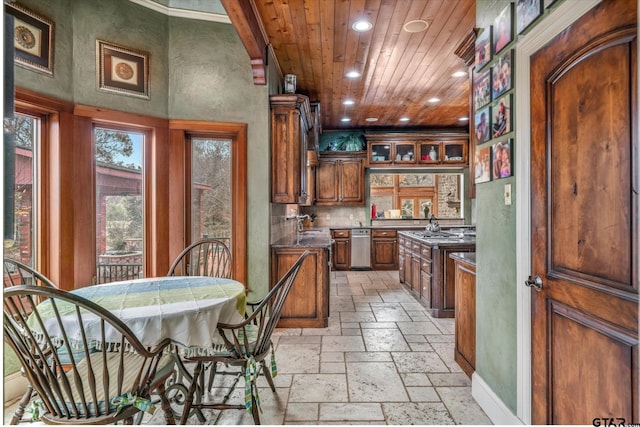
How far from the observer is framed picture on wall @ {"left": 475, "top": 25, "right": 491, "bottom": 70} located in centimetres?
208

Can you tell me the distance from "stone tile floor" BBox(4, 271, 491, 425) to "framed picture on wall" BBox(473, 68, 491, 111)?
1.91 m

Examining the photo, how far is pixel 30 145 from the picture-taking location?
2580 millimetres

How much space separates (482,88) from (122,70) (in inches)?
115

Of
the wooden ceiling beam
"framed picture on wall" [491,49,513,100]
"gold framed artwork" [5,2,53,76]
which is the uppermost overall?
the wooden ceiling beam

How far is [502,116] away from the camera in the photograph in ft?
6.24

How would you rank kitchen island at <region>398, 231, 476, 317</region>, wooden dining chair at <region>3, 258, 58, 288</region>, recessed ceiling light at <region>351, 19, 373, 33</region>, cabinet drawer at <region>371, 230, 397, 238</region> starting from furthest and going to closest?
cabinet drawer at <region>371, 230, 397, 238</region> → kitchen island at <region>398, 231, 476, 317</region> → recessed ceiling light at <region>351, 19, 373, 33</region> → wooden dining chair at <region>3, 258, 58, 288</region>

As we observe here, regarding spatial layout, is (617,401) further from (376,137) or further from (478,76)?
(376,137)

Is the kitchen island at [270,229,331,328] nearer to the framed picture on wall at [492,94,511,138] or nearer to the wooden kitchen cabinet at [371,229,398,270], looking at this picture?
the framed picture on wall at [492,94,511,138]

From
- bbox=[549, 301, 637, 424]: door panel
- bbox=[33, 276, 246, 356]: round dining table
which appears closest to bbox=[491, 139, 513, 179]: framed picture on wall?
bbox=[549, 301, 637, 424]: door panel

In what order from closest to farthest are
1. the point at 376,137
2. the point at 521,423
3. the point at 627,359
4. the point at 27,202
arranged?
1. the point at 627,359
2. the point at 521,423
3. the point at 27,202
4. the point at 376,137

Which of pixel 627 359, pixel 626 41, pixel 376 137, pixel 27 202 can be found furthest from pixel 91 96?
pixel 376 137

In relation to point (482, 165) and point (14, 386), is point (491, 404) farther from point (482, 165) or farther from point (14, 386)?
point (14, 386)

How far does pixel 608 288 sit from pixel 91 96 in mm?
3596

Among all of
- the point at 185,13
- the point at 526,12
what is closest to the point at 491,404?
the point at 526,12
